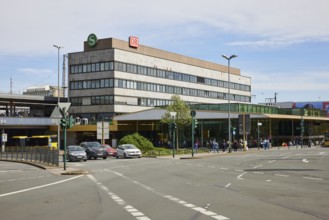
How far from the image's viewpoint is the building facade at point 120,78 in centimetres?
8138

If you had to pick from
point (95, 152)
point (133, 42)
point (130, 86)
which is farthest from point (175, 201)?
point (133, 42)

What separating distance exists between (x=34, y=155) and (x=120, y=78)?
4236 cm

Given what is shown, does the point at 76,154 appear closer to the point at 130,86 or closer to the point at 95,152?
the point at 95,152

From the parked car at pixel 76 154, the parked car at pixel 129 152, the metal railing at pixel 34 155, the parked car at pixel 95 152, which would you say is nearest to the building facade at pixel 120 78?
the parked car at pixel 129 152

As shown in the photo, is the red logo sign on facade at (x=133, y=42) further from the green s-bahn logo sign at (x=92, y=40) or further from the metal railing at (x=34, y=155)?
the metal railing at (x=34, y=155)

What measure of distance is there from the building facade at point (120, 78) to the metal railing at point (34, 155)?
33.6m

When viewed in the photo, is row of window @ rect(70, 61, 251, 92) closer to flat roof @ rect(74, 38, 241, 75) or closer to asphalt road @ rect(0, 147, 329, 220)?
flat roof @ rect(74, 38, 241, 75)

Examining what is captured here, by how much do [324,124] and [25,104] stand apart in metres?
62.9

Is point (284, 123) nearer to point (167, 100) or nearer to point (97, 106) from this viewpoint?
point (167, 100)

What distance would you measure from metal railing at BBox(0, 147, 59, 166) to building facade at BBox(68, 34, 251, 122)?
33.6 metres

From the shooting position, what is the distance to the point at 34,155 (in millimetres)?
40469

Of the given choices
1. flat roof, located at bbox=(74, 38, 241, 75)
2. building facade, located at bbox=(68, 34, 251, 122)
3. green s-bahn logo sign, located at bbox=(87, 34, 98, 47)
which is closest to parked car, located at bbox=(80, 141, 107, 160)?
building facade, located at bbox=(68, 34, 251, 122)

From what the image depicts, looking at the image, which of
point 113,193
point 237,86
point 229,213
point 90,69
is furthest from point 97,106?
point 229,213

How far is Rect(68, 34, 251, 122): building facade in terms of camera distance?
81375 millimetres
